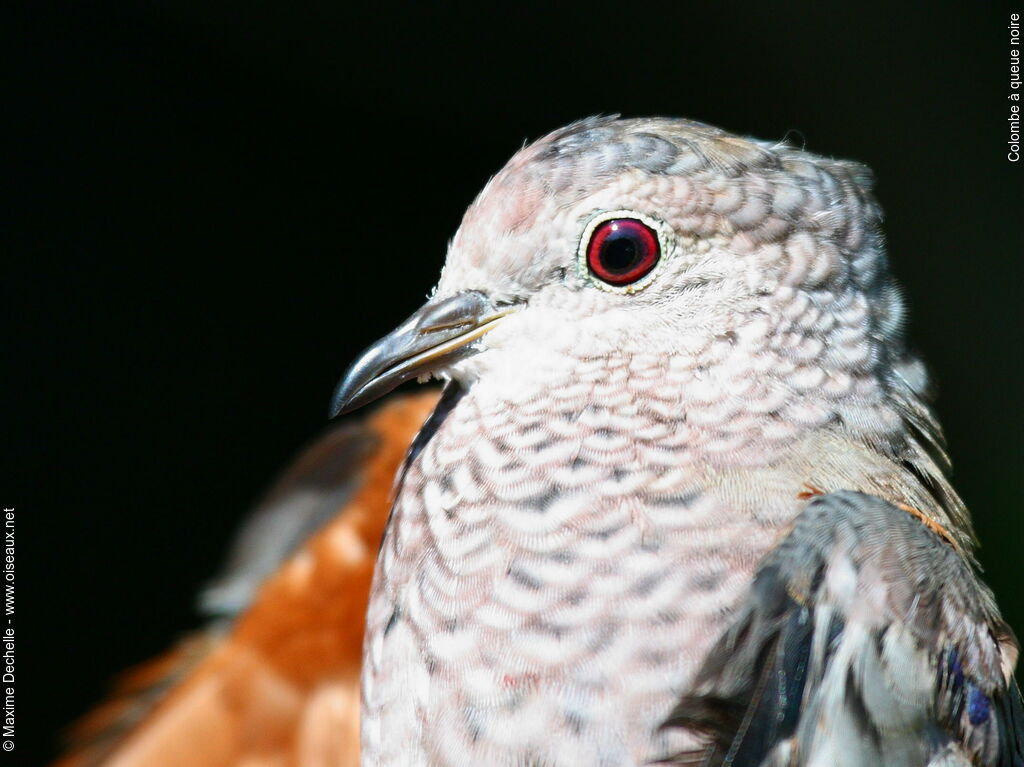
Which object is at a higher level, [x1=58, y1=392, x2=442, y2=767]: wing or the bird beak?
the bird beak

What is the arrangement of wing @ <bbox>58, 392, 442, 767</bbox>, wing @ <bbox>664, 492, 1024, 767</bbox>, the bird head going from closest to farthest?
wing @ <bbox>664, 492, 1024, 767</bbox> < the bird head < wing @ <bbox>58, 392, 442, 767</bbox>

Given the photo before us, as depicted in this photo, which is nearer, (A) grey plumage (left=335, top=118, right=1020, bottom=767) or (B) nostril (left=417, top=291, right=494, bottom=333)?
(A) grey plumage (left=335, top=118, right=1020, bottom=767)

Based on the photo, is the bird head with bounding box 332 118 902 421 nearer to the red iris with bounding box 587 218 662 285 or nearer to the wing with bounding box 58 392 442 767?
the red iris with bounding box 587 218 662 285

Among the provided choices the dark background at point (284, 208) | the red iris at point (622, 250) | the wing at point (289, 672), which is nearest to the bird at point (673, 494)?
the red iris at point (622, 250)

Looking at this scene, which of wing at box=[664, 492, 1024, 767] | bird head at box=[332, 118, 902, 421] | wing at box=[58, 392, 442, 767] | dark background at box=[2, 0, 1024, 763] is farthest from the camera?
dark background at box=[2, 0, 1024, 763]

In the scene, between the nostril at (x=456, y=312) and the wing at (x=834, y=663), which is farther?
the nostril at (x=456, y=312)

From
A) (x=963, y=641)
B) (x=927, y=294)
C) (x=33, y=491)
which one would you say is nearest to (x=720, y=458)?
(x=963, y=641)

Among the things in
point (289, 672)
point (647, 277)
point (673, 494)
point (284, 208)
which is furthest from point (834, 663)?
point (284, 208)

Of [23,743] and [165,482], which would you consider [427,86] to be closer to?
[165,482]

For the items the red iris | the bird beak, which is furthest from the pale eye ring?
the bird beak

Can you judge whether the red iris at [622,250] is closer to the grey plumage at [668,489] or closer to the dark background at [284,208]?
the grey plumage at [668,489]
